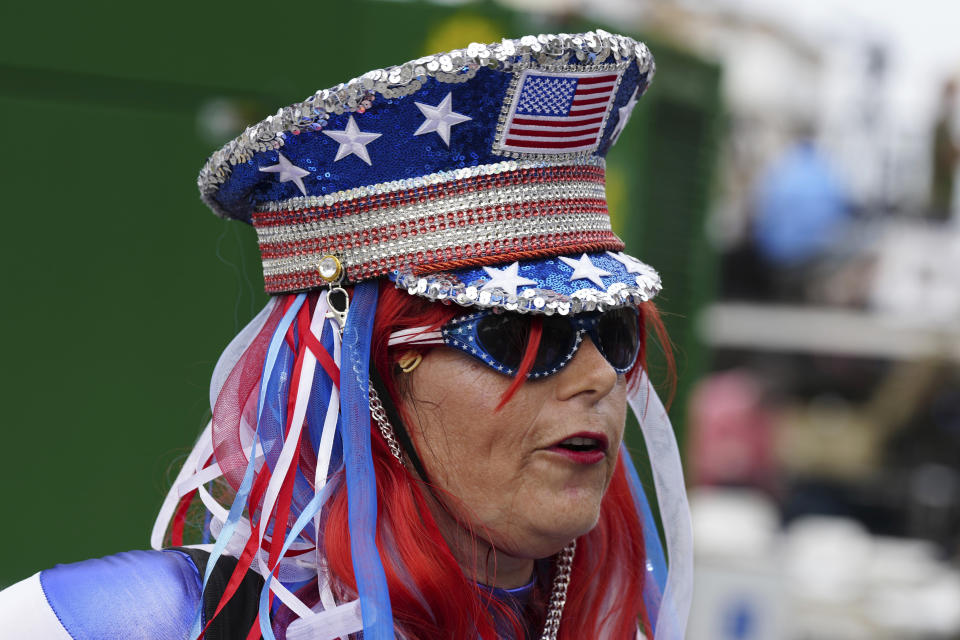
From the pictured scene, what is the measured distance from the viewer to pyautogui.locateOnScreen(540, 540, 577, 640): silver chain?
1.82 meters

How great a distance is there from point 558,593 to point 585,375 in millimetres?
440

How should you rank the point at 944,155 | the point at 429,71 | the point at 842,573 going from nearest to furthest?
the point at 429,71 → the point at 842,573 → the point at 944,155

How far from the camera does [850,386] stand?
24.9 feet

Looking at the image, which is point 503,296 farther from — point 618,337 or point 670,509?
point 670,509

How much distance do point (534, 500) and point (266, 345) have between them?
0.49m

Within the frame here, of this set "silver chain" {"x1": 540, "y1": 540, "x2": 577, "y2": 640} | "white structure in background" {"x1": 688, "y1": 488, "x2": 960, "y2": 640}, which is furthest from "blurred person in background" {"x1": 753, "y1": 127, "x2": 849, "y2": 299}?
"silver chain" {"x1": 540, "y1": 540, "x2": 577, "y2": 640}

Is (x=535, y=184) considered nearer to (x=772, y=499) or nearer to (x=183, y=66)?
(x=183, y=66)

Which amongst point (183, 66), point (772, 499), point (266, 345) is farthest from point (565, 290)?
point (772, 499)

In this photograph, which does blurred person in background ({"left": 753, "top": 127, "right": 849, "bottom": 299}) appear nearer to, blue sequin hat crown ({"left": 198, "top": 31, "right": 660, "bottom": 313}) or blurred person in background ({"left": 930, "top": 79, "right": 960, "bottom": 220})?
blurred person in background ({"left": 930, "top": 79, "right": 960, "bottom": 220})

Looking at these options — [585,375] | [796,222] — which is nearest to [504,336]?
[585,375]

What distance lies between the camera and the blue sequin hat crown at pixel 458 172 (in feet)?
4.94

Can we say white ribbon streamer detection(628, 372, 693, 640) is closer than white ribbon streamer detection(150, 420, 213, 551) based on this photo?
No

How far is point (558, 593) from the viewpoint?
72.9 inches

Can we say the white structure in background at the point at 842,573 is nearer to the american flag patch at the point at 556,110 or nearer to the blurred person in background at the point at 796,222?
the blurred person in background at the point at 796,222
